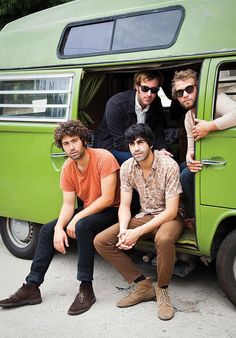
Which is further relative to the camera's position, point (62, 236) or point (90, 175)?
point (90, 175)

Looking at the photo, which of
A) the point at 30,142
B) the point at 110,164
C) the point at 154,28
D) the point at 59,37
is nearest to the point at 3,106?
the point at 30,142

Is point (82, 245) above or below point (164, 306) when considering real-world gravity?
above

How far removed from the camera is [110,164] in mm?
4285

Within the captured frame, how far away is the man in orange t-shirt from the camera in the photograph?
13.4ft

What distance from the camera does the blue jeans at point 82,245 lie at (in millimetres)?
4066

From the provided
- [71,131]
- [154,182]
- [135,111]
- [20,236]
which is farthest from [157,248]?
[20,236]

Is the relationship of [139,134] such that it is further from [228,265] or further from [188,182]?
[228,265]

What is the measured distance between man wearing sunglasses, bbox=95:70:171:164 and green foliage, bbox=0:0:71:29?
5.20 m

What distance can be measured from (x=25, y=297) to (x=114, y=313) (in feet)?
2.65

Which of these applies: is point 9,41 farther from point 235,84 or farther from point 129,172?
point 235,84

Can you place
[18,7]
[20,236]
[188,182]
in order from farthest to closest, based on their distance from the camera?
[18,7], [20,236], [188,182]

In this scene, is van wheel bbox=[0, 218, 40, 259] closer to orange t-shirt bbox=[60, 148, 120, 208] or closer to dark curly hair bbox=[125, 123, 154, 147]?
orange t-shirt bbox=[60, 148, 120, 208]

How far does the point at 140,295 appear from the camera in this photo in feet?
13.3

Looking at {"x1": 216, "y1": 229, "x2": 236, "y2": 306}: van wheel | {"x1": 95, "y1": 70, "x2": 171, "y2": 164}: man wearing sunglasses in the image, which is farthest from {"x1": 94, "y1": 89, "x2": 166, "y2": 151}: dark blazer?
{"x1": 216, "y1": 229, "x2": 236, "y2": 306}: van wheel
